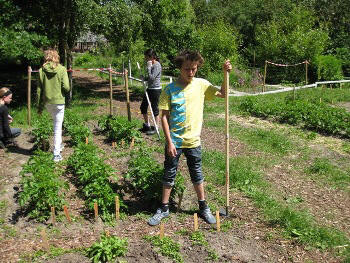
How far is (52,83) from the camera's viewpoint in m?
6.31

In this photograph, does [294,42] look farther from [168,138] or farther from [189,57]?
[168,138]

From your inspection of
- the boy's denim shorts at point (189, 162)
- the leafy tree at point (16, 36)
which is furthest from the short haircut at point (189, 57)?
the leafy tree at point (16, 36)

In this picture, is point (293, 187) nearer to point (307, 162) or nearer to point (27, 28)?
point (307, 162)

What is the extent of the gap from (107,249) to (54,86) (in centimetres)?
345

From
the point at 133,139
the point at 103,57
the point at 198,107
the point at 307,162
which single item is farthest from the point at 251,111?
the point at 103,57

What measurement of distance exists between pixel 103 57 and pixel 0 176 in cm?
2127

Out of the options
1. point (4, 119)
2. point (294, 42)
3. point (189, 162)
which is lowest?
point (189, 162)

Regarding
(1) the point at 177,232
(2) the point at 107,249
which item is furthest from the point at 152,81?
(2) the point at 107,249

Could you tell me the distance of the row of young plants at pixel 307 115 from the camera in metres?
8.83

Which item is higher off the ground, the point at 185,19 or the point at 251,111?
the point at 185,19

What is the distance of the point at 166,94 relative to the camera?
4242 mm

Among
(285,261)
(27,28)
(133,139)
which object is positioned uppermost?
(27,28)

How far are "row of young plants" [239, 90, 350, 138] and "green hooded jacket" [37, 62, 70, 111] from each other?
593cm

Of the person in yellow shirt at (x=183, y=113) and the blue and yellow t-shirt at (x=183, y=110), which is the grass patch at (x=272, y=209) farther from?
the blue and yellow t-shirt at (x=183, y=110)
